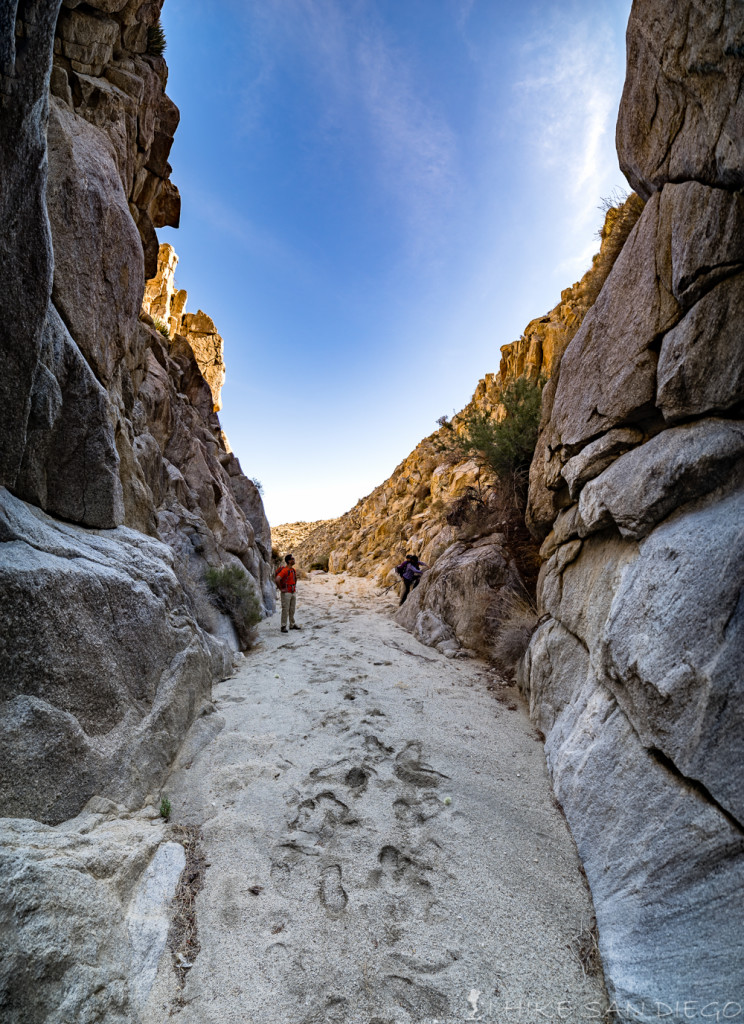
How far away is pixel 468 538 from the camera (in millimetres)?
9695

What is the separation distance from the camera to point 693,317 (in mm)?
3447

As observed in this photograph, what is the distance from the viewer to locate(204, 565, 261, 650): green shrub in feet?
27.6

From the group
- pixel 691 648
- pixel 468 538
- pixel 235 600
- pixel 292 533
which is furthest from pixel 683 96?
pixel 292 533

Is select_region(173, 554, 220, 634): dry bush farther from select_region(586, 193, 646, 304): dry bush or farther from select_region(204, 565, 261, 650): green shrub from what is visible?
select_region(586, 193, 646, 304): dry bush

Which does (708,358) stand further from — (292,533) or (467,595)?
(292,533)

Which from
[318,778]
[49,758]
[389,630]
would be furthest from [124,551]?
[389,630]

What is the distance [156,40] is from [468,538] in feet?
35.0

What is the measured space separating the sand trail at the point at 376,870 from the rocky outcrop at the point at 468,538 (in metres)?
2.66

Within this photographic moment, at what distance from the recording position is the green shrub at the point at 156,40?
23.9 feet

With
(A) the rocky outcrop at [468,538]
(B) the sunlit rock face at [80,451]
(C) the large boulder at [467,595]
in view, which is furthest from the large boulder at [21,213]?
(C) the large boulder at [467,595]

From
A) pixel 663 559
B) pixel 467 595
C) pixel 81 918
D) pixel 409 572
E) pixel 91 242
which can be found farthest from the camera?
pixel 409 572

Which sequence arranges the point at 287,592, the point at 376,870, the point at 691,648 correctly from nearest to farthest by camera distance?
the point at 691,648 → the point at 376,870 → the point at 287,592

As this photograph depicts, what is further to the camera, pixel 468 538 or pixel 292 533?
pixel 292 533

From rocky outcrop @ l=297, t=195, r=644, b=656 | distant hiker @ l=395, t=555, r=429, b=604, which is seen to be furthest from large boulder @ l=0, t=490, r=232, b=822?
distant hiker @ l=395, t=555, r=429, b=604
